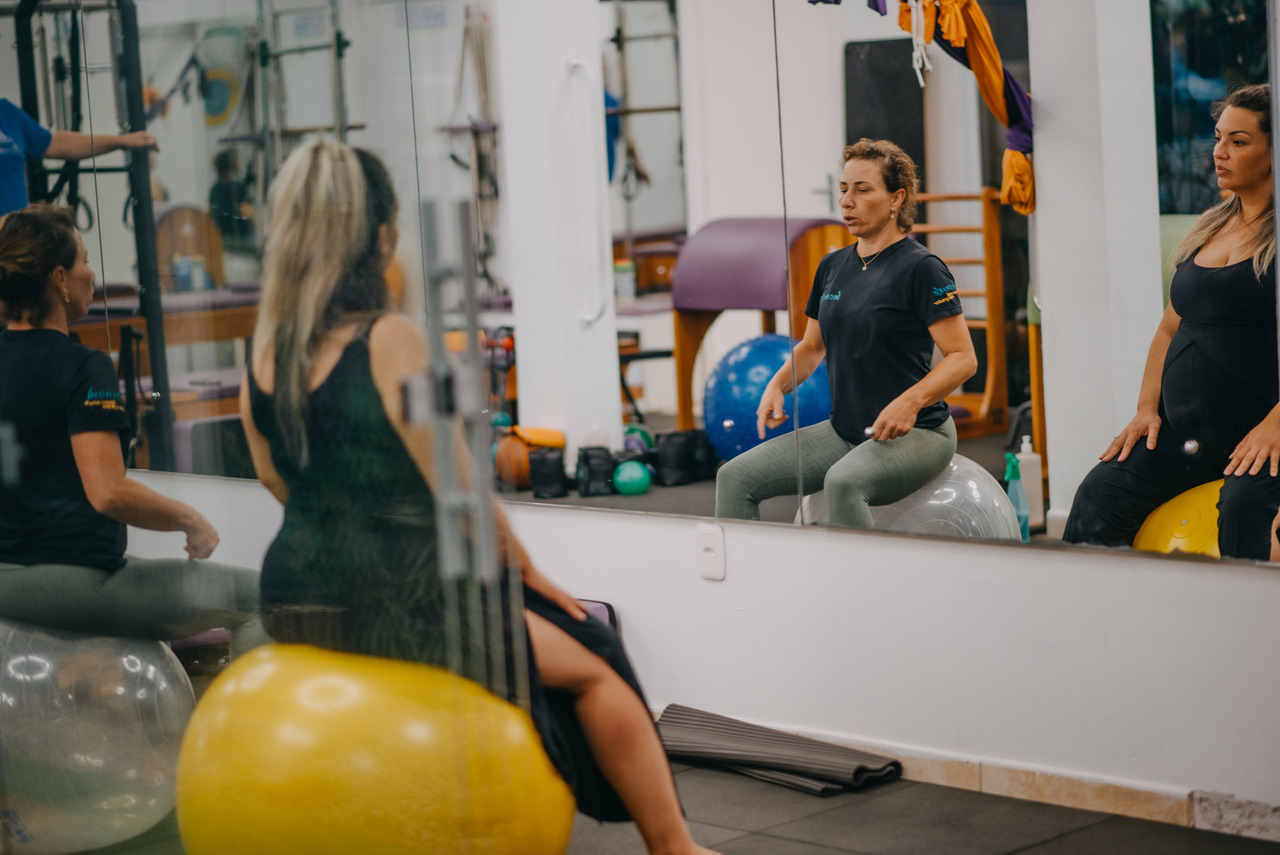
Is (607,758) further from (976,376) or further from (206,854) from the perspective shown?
(976,376)

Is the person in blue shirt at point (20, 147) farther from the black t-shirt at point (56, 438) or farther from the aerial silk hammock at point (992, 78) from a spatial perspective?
the aerial silk hammock at point (992, 78)

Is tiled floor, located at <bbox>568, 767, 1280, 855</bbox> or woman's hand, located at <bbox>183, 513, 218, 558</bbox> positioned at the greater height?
woman's hand, located at <bbox>183, 513, 218, 558</bbox>

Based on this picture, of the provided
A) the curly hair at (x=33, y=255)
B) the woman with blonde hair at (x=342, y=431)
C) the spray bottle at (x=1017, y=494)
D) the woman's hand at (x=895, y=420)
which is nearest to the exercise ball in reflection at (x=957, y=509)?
the spray bottle at (x=1017, y=494)

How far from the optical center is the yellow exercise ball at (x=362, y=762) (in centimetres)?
207

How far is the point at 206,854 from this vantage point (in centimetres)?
220

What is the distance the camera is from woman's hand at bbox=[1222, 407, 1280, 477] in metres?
2.88

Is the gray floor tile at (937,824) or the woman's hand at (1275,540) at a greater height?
the woman's hand at (1275,540)

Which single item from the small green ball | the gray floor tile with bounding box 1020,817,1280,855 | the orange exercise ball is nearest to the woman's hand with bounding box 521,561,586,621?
the gray floor tile with bounding box 1020,817,1280,855

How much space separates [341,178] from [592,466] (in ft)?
8.14

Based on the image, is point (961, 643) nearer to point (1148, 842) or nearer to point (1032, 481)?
point (1032, 481)

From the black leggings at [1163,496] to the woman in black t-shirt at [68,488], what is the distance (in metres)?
1.88

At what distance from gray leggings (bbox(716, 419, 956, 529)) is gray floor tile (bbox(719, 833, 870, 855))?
82 cm

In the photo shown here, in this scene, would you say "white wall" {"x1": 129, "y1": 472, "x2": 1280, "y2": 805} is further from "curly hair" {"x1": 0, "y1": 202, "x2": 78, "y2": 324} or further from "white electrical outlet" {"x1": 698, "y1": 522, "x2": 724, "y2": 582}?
"curly hair" {"x1": 0, "y1": 202, "x2": 78, "y2": 324}

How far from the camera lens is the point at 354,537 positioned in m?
2.11
